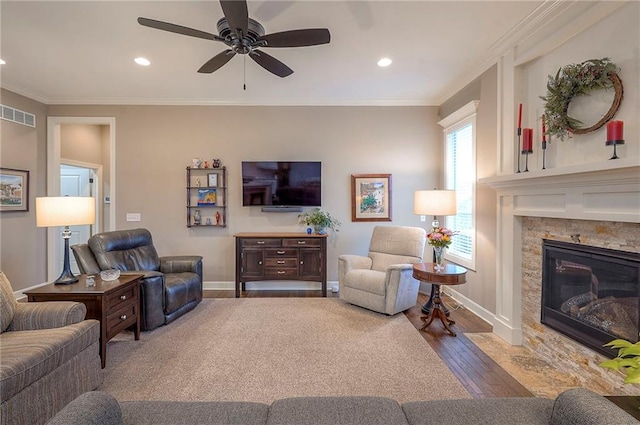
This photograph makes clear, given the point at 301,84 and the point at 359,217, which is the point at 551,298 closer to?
the point at 359,217

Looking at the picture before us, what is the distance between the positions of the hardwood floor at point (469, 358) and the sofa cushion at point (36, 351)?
2.71 metres

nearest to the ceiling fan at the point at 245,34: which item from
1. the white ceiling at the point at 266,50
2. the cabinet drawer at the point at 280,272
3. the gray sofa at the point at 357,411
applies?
the white ceiling at the point at 266,50

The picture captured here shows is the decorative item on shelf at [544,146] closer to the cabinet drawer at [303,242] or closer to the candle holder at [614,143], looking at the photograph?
the candle holder at [614,143]

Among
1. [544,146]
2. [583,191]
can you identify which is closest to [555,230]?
[583,191]

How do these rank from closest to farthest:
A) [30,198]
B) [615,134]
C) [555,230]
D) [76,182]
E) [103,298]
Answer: [615,134]
[103,298]
[555,230]
[30,198]
[76,182]

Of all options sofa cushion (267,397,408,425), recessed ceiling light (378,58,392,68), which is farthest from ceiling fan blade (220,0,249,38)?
sofa cushion (267,397,408,425)

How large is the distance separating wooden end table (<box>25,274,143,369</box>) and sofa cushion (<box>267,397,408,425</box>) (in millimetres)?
1919

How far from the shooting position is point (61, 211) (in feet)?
8.11

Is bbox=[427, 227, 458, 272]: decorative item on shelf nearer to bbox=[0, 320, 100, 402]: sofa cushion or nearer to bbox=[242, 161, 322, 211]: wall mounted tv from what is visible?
bbox=[242, 161, 322, 211]: wall mounted tv

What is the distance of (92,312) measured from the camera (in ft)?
7.72

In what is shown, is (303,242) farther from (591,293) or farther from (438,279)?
(591,293)

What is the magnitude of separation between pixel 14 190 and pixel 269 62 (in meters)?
4.21

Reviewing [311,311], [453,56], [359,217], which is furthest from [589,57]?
[311,311]

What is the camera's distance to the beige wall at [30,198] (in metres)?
3.99
